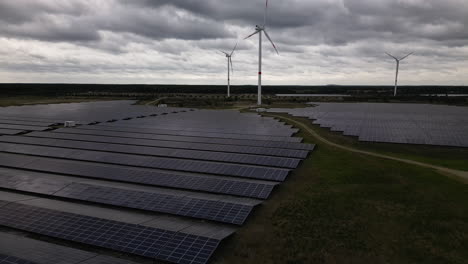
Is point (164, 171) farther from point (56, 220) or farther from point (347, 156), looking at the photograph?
point (347, 156)

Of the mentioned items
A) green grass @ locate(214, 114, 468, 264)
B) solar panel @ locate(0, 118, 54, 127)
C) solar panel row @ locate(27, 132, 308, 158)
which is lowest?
green grass @ locate(214, 114, 468, 264)

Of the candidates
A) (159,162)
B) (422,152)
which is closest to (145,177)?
(159,162)

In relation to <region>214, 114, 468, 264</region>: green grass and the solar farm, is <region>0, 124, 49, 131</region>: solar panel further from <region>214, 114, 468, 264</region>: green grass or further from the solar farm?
<region>214, 114, 468, 264</region>: green grass

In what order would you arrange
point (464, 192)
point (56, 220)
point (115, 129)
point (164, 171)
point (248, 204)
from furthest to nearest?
point (115, 129) < point (164, 171) < point (464, 192) < point (248, 204) < point (56, 220)

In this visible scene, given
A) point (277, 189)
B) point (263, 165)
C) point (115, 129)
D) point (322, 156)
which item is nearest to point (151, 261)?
point (277, 189)

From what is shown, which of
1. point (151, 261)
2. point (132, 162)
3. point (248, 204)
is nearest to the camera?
point (151, 261)

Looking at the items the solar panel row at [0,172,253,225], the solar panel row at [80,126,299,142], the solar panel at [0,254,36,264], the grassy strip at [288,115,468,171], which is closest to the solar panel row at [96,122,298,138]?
the solar panel row at [80,126,299,142]
